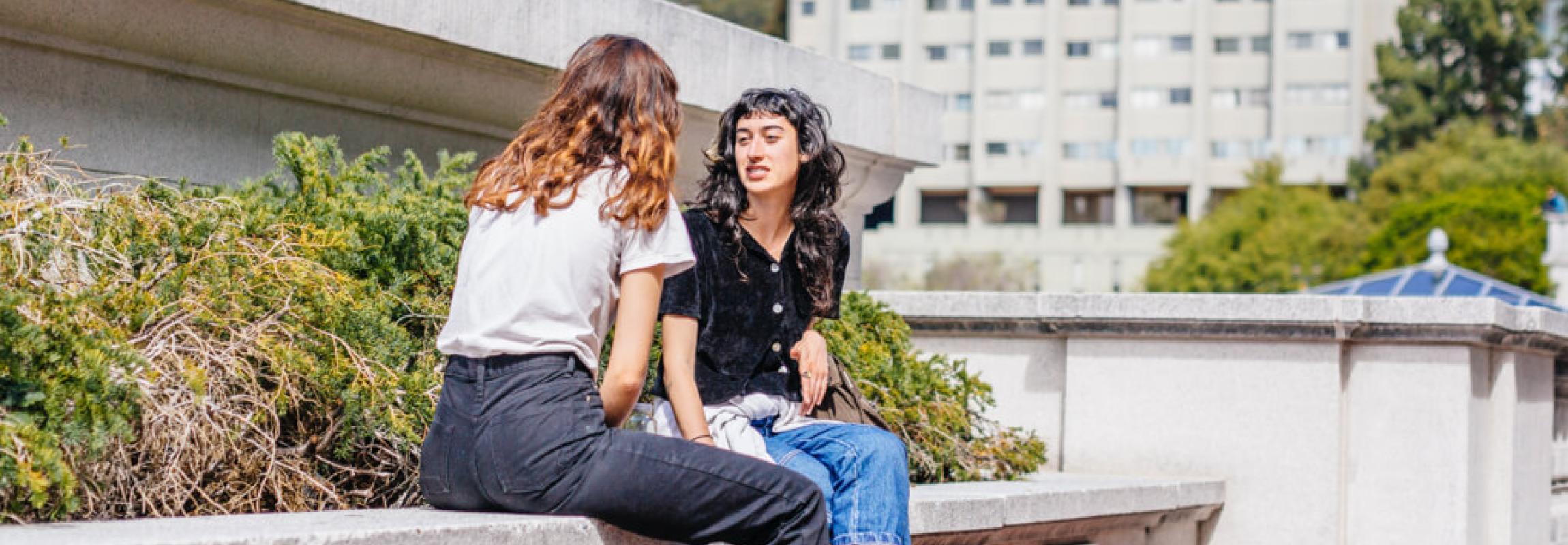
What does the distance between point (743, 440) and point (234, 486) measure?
1.27m

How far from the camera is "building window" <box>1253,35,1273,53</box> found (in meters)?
88.6

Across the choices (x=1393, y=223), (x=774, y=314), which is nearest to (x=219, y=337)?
(x=774, y=314)

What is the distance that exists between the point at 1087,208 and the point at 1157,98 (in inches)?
275

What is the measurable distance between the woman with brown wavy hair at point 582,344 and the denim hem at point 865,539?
357mm

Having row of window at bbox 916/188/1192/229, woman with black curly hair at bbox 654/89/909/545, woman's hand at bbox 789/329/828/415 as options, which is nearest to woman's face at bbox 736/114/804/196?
woman with black curly hair at bbox 654/89/909/545

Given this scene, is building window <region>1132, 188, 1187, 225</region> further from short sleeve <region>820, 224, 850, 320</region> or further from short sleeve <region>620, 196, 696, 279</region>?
short sleeve <region>620, 196, 696, 279</region>

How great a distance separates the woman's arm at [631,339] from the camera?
386 cm

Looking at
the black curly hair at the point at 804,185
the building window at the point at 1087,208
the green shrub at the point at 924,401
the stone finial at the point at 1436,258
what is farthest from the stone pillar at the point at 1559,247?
the black curly hair at the point at 804,185

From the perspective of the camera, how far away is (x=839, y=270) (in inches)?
198

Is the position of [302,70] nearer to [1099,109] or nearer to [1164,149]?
[1164,149]

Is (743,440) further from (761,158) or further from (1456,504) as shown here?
(1456,504)

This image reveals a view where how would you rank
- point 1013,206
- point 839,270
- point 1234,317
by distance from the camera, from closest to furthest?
1. point 839,270
2. point 1234,317
3. point 1013,206

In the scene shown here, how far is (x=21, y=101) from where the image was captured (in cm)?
533

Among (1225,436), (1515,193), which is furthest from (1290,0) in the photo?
(1225,436)
